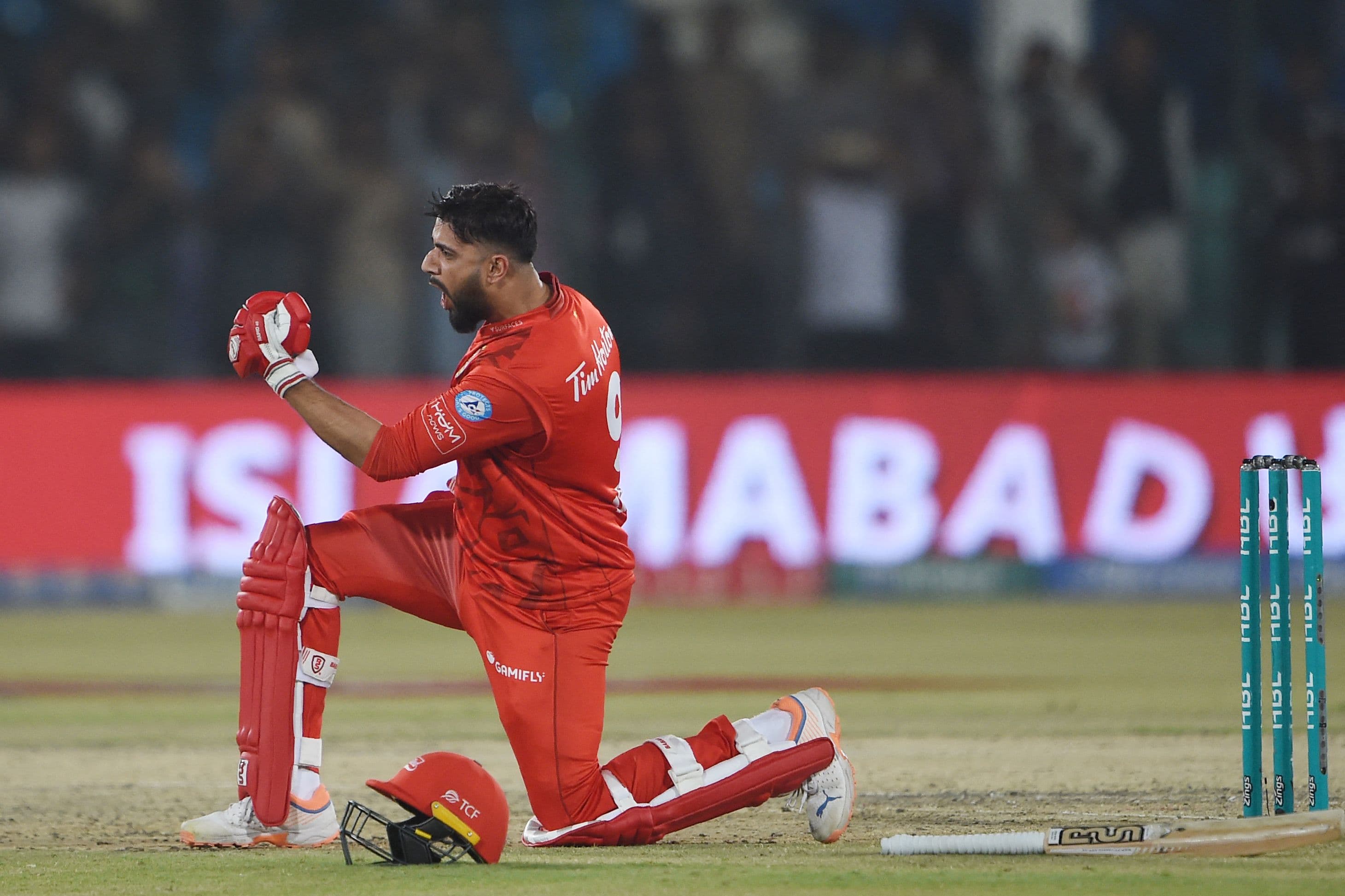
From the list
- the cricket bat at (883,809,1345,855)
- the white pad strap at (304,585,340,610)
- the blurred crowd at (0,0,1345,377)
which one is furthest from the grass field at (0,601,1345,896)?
the blurred crowd at (0,0,1345,377)

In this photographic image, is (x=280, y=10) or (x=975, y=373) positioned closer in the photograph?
(x=975, y=373)

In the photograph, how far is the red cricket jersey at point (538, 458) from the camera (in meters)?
4.81

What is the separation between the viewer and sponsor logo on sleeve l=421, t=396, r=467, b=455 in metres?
4.76

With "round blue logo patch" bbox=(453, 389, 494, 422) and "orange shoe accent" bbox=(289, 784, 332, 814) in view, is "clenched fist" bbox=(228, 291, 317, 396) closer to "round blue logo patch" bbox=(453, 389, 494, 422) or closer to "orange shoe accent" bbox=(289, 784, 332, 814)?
"round blue logo patch" bbox=(453, 389, 494, 422)

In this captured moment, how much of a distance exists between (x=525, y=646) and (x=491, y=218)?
3.68 ft

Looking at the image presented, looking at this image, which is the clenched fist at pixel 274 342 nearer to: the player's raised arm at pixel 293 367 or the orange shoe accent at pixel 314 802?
the player's raised arm at pixel 293 367

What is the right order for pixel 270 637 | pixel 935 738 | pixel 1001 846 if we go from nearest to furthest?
pixel 1001 846
pixel 270 637
pixel 935 738

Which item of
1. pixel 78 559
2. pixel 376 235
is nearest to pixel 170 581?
pixel 78 559

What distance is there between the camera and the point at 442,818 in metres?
4.53

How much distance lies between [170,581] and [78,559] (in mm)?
610

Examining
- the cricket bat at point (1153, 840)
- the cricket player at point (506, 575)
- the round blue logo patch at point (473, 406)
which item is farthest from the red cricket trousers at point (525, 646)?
the cricket bat at point (1153, 840)

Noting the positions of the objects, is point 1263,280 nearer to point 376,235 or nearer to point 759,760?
point 376,235

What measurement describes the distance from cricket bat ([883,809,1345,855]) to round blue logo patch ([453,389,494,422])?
147 centimetres

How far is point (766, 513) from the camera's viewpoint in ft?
39.4
